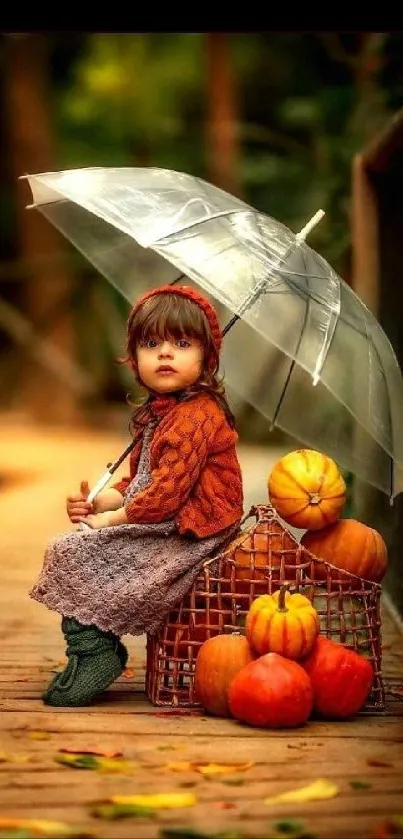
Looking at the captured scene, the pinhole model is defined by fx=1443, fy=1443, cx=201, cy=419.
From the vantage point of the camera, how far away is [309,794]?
315 cm

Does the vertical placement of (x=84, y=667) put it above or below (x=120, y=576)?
below

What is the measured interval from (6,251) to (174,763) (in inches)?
704

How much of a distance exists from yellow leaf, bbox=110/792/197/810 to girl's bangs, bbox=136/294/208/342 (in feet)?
4.40

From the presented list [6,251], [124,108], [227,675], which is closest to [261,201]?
[124,108]

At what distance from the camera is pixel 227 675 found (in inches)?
150

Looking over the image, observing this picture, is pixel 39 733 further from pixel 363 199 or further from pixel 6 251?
pixel 6 251

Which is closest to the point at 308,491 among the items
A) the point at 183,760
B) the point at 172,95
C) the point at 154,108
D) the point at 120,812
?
the point at 183,760

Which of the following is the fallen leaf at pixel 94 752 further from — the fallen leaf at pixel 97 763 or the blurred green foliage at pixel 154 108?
the blurred green foliage at pixel 154 108

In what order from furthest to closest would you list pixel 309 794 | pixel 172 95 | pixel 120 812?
1. pixel 172 95
2. pixel 309 794
3. pixel 120 812

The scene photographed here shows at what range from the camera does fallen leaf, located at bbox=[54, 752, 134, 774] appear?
331cm

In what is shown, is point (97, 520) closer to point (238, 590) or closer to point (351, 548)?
point (238, 590)

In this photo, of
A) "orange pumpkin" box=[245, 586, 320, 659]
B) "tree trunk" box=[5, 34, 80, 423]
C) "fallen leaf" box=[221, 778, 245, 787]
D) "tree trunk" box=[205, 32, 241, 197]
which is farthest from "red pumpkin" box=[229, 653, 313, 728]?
"tree trunk" box=[5, 34, 80, 423]

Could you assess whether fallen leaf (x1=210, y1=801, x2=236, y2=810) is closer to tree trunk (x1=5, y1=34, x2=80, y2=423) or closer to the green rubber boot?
the green rubber boot

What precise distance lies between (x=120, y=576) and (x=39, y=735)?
0.52 meters
